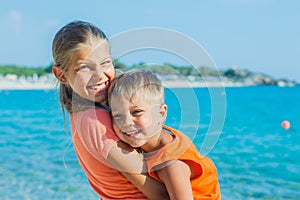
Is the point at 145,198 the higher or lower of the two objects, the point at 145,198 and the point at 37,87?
the higher

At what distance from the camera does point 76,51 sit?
212 centimetres

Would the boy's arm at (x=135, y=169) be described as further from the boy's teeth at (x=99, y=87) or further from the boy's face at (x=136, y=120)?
the boy's teeth at (x=99, y=87)

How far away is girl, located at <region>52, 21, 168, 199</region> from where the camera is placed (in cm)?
207

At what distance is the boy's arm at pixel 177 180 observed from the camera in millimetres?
2031

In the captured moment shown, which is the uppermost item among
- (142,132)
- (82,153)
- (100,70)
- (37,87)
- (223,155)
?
(100,70)

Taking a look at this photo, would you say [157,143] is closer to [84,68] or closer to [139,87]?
[139,87]

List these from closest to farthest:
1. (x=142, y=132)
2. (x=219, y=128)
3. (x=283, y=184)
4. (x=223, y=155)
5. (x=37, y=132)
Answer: (x=142, y=132) → (x=219, y=128) → (x=283, y=184) → (x=223, y=155) → (x=37, y=132)

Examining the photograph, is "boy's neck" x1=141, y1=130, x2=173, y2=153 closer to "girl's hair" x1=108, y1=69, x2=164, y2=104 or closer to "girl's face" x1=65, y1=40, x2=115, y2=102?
"girl's hair" x1=108, y1=69, x2=164, y2=104

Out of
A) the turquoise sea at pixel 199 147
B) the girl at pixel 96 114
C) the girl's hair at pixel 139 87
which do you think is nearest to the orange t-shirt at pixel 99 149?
→ the girl at pixel 96 114

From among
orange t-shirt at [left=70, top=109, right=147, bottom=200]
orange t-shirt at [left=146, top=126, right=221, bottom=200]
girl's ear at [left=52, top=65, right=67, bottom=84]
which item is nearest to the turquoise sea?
orange t-shirt at [left=146, top=126, right=221, bottom=200]

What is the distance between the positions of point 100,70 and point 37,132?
17.9 m

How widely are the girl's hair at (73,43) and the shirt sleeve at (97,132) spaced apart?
0.20 feet

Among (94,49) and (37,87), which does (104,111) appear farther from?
(37,87)

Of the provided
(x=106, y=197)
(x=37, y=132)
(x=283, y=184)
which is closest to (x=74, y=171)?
(x=283, y=184)
